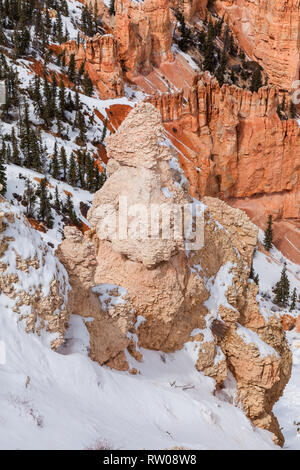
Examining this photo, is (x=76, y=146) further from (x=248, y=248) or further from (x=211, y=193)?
(x=248, y=248)

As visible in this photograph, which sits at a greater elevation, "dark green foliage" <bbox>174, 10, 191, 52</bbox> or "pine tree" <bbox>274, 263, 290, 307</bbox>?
"dark green foliage" <bbox>174, 10, 191, 52</bbox>

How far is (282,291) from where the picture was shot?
4403 centimetres

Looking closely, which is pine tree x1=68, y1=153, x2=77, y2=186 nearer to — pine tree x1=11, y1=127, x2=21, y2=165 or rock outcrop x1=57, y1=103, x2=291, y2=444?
pine tree x1=11, y1=127, x2=21, y2=165

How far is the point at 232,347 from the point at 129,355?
311 cm

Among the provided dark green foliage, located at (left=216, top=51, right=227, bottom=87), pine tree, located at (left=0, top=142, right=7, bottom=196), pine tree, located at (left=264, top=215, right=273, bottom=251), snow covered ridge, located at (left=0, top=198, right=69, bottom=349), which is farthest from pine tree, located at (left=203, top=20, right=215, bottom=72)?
snow covered ridge, located at (left=0, top=198, right=69, bottom=349)

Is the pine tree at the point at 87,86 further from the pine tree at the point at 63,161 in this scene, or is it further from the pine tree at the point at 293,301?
the pine tree at the point at 293,301

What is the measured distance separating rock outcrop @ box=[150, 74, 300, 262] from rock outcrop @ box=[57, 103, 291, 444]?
4115cm

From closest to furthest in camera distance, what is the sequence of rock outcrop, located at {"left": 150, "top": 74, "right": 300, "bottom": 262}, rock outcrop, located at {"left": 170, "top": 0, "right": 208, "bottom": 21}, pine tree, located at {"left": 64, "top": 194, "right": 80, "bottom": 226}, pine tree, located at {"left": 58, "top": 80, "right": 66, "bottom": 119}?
pine tree, located at {"left": 64, "top": 194, "right": 80, "bottom": 226}
pine tree, located at {"left": 58, "top": 80, "right": 66, "bottom": 119}
rock outcrop, located at {"left": 150, "top": 74, "right": 300, "bottom": 262}
rock outcrop, located at {"left": 170, "top": 0, "right": 208, "bottom": 21}

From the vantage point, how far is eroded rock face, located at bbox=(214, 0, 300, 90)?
74.8 metres

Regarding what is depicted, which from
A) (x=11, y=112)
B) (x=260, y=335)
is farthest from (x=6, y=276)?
(x=11, y=112)

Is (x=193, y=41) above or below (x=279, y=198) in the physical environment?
above

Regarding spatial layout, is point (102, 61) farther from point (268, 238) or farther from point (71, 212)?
point (71, 212)

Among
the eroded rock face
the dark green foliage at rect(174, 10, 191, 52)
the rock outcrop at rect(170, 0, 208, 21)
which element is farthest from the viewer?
the rock outcrop at rect(170, 0, 208, 21)

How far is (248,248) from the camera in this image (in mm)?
14414
